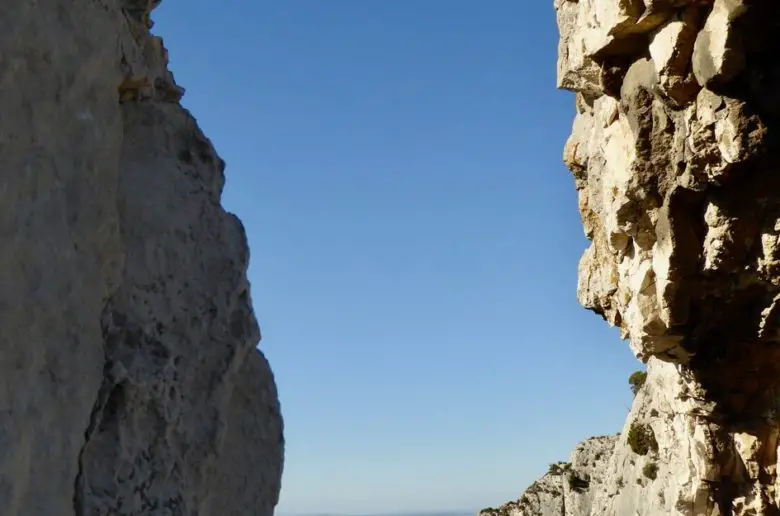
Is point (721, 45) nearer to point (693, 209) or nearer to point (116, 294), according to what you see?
point (693, 209)

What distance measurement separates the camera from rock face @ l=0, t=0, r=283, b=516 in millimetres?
3527

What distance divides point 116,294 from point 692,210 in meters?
16.9

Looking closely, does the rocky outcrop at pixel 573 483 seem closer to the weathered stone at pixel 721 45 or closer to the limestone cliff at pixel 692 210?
the limestone cliff at pixel 692 210

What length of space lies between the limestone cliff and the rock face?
14122 millimetres

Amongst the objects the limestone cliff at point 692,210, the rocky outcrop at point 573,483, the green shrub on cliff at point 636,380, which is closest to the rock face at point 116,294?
the limestone cliff at point 692,210

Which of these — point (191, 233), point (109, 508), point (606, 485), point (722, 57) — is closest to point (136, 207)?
point (191, 233)

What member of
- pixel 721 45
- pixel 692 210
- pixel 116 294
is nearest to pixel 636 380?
pixel 692 210

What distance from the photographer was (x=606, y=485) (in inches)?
1196

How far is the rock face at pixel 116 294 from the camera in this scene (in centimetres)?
353

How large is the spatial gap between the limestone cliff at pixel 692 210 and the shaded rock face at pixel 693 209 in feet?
0.11

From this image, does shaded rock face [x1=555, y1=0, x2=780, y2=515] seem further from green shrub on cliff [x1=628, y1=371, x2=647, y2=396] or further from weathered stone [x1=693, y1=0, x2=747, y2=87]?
green shrub on cliff [x1=628, y1=371, x2=647, y2=396]

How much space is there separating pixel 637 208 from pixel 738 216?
94.1 inches

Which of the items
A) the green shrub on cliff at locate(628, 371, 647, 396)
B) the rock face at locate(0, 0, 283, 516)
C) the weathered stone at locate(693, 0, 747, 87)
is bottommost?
the rock face at locate(0, 0, 283, 516)

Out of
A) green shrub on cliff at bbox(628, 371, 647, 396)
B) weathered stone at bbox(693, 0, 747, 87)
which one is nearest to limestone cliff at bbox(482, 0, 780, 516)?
weathered stone at bbox(693, 0, 747, 87)
